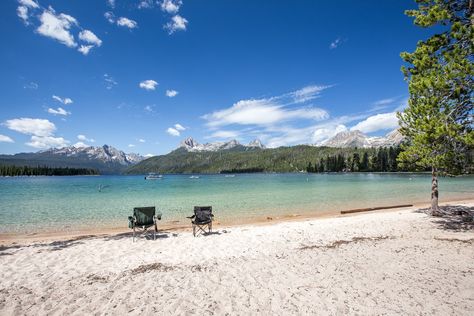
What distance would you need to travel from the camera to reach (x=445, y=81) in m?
8.80

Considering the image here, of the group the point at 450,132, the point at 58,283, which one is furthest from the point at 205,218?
the point at 450,132

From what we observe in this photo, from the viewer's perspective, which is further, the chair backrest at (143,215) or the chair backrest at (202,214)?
the chair backrest at (202,214)

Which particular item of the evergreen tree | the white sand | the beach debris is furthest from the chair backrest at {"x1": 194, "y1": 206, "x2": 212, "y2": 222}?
the evergreen tree

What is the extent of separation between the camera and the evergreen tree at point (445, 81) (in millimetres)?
8734

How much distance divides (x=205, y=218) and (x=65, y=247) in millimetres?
5973

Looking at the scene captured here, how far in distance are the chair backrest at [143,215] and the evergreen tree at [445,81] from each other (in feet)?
38.5

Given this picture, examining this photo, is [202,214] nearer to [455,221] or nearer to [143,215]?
[143,215]

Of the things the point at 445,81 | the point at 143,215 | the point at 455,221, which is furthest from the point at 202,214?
the point at 455,221

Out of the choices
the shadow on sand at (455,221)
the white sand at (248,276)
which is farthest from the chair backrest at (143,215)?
the shadow on sand at (455,221)

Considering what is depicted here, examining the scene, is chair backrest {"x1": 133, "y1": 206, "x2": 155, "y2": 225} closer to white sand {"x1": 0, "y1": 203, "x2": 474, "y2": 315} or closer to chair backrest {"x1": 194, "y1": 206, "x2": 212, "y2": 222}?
white sand {"x1": 0, "y1": 203, "x2": 474, "y2": 315}

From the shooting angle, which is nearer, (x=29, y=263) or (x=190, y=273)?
(x=190, y=273)

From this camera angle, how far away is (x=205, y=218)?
1286 centimetres

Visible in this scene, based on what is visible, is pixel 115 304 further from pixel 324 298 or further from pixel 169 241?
pixel 169 241

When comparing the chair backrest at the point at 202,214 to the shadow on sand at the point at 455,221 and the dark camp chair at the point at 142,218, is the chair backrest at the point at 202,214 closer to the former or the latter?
the dark camp chair at the point at 142,218
